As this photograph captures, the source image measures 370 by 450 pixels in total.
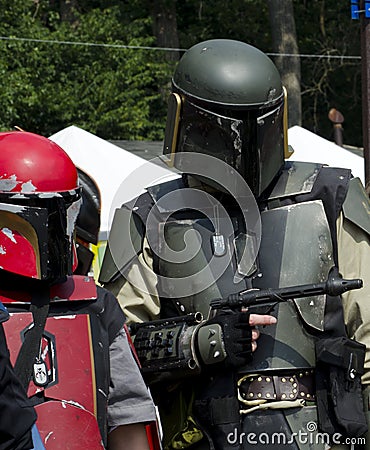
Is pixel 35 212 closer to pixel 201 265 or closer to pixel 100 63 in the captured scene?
pixel 201 265

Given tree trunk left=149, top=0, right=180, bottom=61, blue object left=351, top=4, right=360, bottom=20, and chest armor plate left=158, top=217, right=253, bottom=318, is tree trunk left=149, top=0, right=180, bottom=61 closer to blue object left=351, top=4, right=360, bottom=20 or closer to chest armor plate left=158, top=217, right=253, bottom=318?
blue object left=351, top=4, right=360, bottom=20

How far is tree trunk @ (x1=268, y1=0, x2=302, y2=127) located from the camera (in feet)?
65.5

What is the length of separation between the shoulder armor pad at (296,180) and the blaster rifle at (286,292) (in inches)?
13.7

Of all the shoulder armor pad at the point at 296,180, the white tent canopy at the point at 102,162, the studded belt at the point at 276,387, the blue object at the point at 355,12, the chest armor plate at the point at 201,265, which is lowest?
the white tent canopy at the point at 102,162

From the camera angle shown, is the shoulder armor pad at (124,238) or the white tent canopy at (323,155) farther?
the white tent canopy at (323,155)

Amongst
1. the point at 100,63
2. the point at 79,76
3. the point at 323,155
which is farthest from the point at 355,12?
the point at 100,63

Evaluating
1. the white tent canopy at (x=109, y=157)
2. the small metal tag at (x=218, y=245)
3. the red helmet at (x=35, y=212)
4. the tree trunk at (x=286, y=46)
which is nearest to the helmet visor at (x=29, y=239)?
the red helmet at (x=35, y=212)

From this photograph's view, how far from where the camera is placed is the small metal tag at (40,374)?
260 centimetres

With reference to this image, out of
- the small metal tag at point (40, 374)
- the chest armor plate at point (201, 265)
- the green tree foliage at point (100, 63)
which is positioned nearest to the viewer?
the small metal tag at point (40, 374)

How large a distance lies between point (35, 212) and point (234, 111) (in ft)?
2.93

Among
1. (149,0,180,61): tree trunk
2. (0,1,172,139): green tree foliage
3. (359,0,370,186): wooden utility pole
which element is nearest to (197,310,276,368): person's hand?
(359,0,370,186): wooden utility pole

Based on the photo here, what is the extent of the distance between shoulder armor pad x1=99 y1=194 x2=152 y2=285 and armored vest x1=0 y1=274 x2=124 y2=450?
1.87ft

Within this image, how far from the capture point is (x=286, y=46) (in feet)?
67.0

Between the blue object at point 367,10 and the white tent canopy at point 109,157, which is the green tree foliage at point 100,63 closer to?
the white tent canopy at point 109,157
